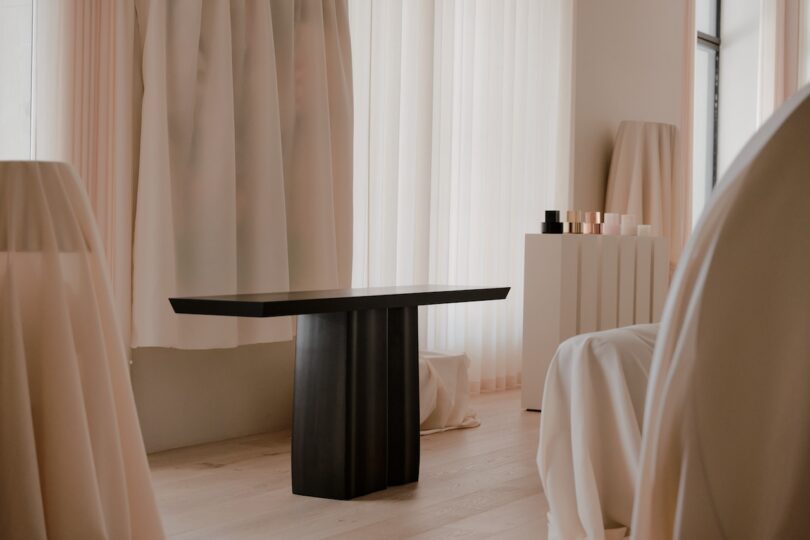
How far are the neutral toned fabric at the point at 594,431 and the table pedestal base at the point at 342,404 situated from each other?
734 millimetres

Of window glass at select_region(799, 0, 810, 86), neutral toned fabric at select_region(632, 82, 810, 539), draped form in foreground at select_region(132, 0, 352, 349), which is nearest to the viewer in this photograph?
neutral toned fabric at select_region(632, 82, 810, 539)

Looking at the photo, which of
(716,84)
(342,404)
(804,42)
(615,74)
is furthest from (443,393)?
(804,42)

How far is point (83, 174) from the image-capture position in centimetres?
311

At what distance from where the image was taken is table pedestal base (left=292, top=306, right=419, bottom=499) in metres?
2.76

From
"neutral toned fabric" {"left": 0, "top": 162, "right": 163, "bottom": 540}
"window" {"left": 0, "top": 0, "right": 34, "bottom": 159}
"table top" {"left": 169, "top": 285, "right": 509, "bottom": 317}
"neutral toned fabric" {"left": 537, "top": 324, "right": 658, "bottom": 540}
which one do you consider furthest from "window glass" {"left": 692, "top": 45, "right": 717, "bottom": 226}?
"neutral toned fabric" {"left": 0, "top": 162, "right": 163, "bottom": 540}

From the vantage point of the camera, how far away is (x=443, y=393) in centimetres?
394

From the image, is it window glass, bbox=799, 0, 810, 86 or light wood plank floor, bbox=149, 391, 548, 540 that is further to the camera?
window glass, bbox=799, 0, 810, 86

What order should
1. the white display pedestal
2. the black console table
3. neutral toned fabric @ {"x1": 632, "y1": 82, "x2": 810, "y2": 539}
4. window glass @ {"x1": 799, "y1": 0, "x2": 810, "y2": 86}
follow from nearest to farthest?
neutral toned fabric @ {"x1": 632, "y1": 82, "x2": 810, "y2": 539}, the black console table, the white display pedestal, window glass @ {"x1": 799, "y1": 0, "x2": 810, "y2": 86}

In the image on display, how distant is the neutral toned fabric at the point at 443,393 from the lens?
3881 mm

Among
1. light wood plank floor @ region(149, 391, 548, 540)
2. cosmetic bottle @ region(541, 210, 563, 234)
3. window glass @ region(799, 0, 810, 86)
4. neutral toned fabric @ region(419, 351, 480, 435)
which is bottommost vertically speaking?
light wood plank floor @ region(149, 391, 548, 540)

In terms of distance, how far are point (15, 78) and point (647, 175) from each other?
3722mm

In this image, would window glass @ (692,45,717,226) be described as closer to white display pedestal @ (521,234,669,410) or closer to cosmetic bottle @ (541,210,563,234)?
white display pedestal @ (521,234,669,410)

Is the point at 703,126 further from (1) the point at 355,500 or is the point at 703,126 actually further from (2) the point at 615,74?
(1) the point at 355,500

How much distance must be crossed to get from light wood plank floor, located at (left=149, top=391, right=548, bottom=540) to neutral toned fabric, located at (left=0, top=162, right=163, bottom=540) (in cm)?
94
